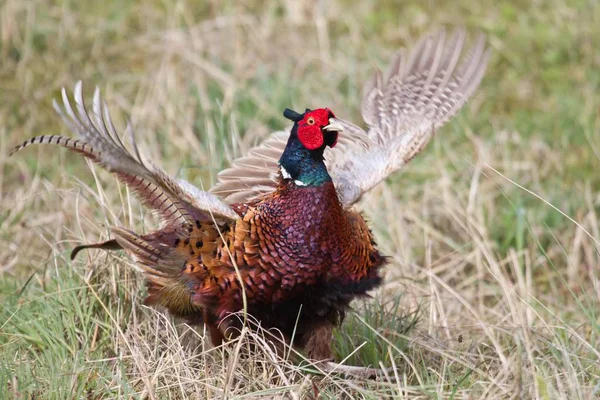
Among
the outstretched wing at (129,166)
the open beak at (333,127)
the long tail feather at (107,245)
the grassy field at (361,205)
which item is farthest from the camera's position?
the long tail feather at (107,245)

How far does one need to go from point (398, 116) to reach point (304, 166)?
1.35 m

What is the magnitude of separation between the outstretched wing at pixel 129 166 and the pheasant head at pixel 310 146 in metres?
0.30

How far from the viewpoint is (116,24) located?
7.12 meters

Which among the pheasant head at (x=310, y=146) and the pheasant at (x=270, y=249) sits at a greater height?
the pheasant head at (x=310, y=146)

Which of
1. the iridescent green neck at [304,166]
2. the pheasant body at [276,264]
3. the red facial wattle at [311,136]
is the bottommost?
the pheasant body at [276,264]

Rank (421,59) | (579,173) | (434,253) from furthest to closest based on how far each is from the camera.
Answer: (579,173) → (434,253) → (421,59)

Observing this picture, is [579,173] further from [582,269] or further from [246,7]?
[246,7]

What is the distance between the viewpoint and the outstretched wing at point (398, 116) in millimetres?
4457

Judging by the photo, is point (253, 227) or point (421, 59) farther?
point (421, 59)

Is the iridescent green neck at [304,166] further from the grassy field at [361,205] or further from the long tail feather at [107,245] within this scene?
the long tail feather at [107,245]

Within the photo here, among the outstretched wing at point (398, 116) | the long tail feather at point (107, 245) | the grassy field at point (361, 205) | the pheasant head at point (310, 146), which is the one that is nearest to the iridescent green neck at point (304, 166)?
the pheasant head at point (310, 146)

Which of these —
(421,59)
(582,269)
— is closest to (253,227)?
(421,59)

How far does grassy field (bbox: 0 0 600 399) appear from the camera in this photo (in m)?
3.58

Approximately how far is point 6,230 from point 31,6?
2425 mm
